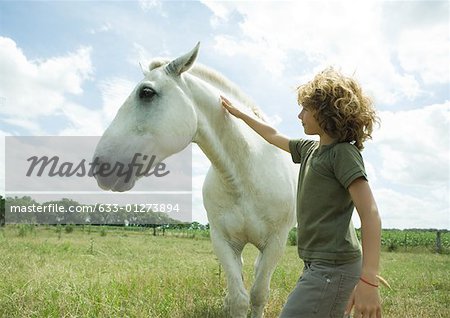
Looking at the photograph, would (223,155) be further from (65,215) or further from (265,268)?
(65,215)

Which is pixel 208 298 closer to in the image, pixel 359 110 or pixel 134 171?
pixel 134 171

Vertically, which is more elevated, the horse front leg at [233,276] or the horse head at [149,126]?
the horse head at [149,126]

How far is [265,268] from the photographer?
12.2 feet

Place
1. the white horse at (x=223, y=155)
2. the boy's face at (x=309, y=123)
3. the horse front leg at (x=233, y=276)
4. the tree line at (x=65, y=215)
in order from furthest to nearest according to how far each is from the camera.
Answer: the tree line at (x=65, y=215), the horse front leg at (x=233, y=276), the white horse at (x=223, y=155), the boy's face at (x=309, y=123)

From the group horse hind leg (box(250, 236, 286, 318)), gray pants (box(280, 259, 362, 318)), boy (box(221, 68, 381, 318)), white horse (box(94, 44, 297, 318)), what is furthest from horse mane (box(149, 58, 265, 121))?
gray pants (box(280, 259, 362, 318))

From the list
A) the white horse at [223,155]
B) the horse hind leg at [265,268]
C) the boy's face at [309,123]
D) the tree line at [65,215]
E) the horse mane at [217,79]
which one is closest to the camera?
the boy's face at [309,123]

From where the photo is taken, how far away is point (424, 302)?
230 inches

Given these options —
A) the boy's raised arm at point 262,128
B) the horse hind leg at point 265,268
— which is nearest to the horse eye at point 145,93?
the boy's raised arm at point 262,128

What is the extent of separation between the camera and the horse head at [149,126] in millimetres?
2939

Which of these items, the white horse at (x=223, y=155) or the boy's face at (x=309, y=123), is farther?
the white horse at (x=223, y=155)

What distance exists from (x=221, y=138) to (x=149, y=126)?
2.31 feet

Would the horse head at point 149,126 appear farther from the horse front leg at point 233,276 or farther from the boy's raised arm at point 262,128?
the horse front leg at point 233,276

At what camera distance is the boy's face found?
2.35 meters

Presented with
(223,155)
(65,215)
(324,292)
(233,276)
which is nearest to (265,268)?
(233,276)
